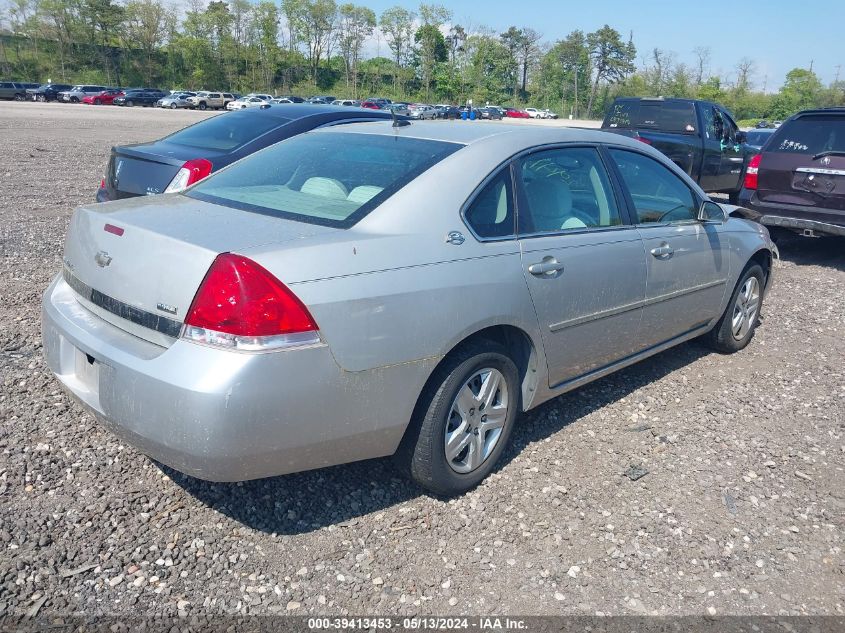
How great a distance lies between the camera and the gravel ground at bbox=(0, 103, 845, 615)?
2816 mm

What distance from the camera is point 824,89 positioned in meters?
82.6

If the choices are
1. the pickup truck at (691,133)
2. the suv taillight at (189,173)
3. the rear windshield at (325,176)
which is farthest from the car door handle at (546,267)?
the pickup truck at (691,133)

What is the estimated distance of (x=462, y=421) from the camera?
11.2 ft

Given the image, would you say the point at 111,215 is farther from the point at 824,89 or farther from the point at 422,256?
the point at 824,89

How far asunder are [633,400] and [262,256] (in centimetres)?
285

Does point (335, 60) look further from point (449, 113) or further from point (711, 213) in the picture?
point (711, 213)

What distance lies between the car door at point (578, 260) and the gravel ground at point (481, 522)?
0.55 meters

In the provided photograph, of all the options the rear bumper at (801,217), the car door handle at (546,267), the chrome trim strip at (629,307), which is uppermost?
the car door handle at (546,267)

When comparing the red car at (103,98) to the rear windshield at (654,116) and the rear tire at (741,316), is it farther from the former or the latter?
the rear tire at (741,316)

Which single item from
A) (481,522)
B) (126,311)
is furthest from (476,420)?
(126,311)

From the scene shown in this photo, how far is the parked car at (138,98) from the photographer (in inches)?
2391

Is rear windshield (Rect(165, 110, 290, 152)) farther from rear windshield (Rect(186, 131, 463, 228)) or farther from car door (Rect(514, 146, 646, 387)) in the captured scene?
car door (Rect(514, 146, 646, 387))

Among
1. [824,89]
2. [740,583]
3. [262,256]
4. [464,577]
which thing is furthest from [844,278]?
[824,89]

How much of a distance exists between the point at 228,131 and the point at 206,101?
6088 centimetres
